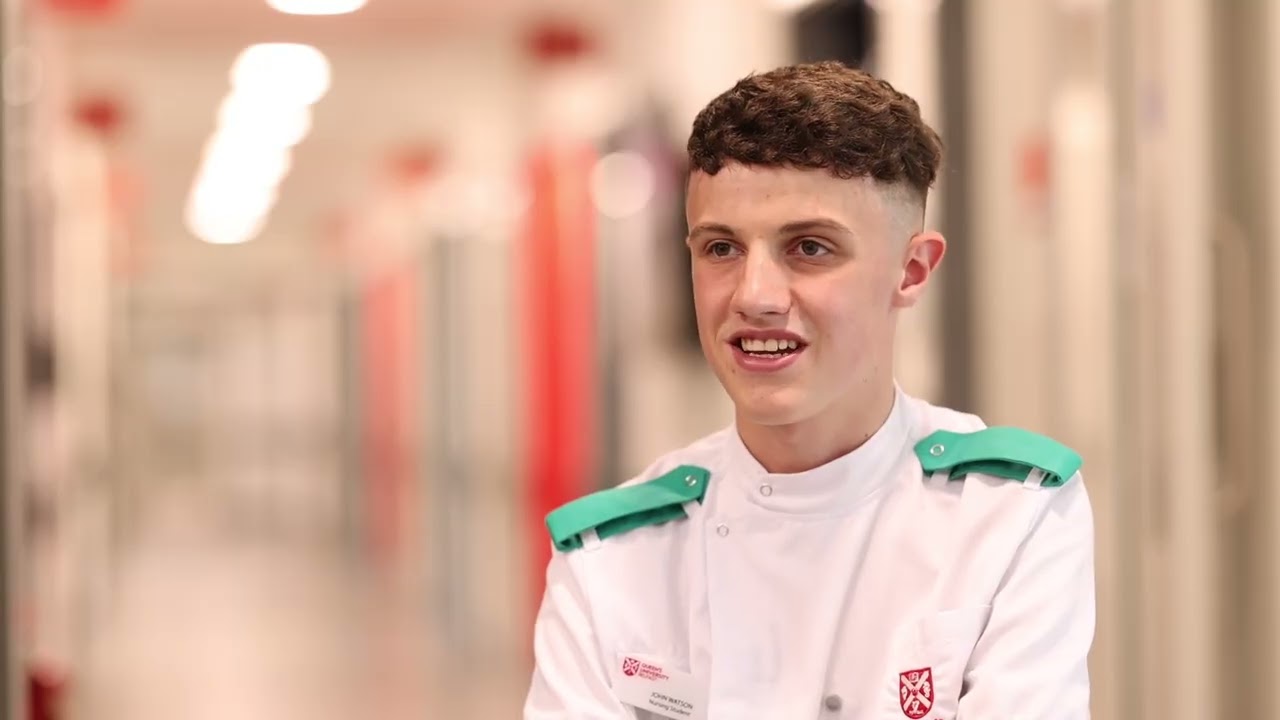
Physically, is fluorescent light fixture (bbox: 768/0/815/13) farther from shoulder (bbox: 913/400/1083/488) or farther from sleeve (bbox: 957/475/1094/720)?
sleeve (bbox: 957/475/1094/720)

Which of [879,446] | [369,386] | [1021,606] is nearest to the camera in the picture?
[1021,606]

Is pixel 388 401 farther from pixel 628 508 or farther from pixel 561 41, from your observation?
pixel 628 508

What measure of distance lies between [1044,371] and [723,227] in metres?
2.41

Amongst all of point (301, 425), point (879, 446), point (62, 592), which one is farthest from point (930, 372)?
point (301, 425)

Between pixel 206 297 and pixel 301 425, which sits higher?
pixel 206 297

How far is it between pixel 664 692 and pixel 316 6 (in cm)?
595

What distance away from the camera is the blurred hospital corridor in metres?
3.13

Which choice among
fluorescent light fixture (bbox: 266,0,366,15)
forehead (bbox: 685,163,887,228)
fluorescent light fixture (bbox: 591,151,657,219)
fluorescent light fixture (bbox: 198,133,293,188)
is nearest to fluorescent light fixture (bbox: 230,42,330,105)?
fluorescent light fixture (bbox: 266,0,366,15)

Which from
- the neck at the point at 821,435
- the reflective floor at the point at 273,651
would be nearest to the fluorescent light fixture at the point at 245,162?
the reflective floor at the point at 273,651

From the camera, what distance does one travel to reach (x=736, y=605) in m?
1.48

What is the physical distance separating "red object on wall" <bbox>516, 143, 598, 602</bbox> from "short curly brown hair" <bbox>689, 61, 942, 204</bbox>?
Result: 5311 mm

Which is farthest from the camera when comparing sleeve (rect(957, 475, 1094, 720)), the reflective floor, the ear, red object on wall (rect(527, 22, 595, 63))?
red object on wall (rect(527, 22, 595, 63))

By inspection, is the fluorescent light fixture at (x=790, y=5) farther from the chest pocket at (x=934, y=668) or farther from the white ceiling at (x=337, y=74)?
the chest pocket at (x=934, y=668)

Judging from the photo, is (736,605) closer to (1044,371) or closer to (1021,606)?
(1021,606)
